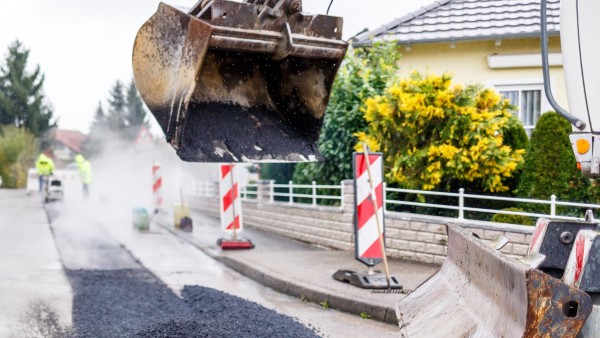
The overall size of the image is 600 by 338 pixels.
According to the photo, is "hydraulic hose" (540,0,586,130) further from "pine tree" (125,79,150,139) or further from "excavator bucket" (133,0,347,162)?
"pine tree" (125,79,150,139)

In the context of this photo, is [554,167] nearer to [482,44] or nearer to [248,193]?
[482,44]

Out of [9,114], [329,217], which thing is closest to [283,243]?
[329,217]

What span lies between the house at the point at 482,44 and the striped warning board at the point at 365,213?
652cm

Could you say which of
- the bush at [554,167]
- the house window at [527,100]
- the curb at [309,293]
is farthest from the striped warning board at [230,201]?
the house window at [527,100]

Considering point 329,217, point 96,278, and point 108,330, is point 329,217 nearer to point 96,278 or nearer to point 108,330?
point 96,278

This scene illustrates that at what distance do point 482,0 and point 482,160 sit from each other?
620cm

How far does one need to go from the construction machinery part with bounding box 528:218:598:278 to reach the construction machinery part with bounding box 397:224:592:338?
1.06 feet

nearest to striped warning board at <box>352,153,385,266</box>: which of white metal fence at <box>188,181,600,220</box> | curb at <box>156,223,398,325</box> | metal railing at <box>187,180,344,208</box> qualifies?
curb at <box>156,223,398,325</box>

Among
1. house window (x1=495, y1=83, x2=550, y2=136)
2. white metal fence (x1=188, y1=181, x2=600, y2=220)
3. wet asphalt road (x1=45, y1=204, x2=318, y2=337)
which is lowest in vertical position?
wet asphalt road (x1=45, y1=204, x2=318, y2=337)

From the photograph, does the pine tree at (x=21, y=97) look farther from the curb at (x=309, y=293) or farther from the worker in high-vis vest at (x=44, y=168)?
the curb at (x=309, y=293)

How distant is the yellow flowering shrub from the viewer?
12016mm

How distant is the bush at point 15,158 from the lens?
51.2 meters

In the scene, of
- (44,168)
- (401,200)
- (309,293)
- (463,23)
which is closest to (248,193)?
(463,23)

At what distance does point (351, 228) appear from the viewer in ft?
44.1
